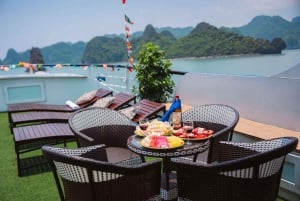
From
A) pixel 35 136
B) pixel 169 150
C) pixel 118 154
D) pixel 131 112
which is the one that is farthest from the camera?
pixel 131 112

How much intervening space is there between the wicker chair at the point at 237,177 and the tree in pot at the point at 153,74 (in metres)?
3.28

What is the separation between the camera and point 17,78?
737 centimetres

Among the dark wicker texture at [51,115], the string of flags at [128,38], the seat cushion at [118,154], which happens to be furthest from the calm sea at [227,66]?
the seat cushion at [118,154]

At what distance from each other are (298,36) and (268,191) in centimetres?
295

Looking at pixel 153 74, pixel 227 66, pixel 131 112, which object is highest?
pixel 227 66

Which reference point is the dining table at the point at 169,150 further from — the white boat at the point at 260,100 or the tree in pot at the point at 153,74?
the tree in pot at the point at 153,74

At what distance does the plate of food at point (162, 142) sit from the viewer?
2029mm

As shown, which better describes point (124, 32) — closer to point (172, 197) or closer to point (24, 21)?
point (172, 197)

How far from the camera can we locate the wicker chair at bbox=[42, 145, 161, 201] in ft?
5.20

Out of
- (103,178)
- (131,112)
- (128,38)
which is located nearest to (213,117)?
(131,112)

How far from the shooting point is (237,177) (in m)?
1.59

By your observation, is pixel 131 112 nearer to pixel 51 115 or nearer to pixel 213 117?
pixel 213 117

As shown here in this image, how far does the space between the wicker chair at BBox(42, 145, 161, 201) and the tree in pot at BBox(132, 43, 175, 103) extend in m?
3.26

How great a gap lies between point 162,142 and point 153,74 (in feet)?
9.82
